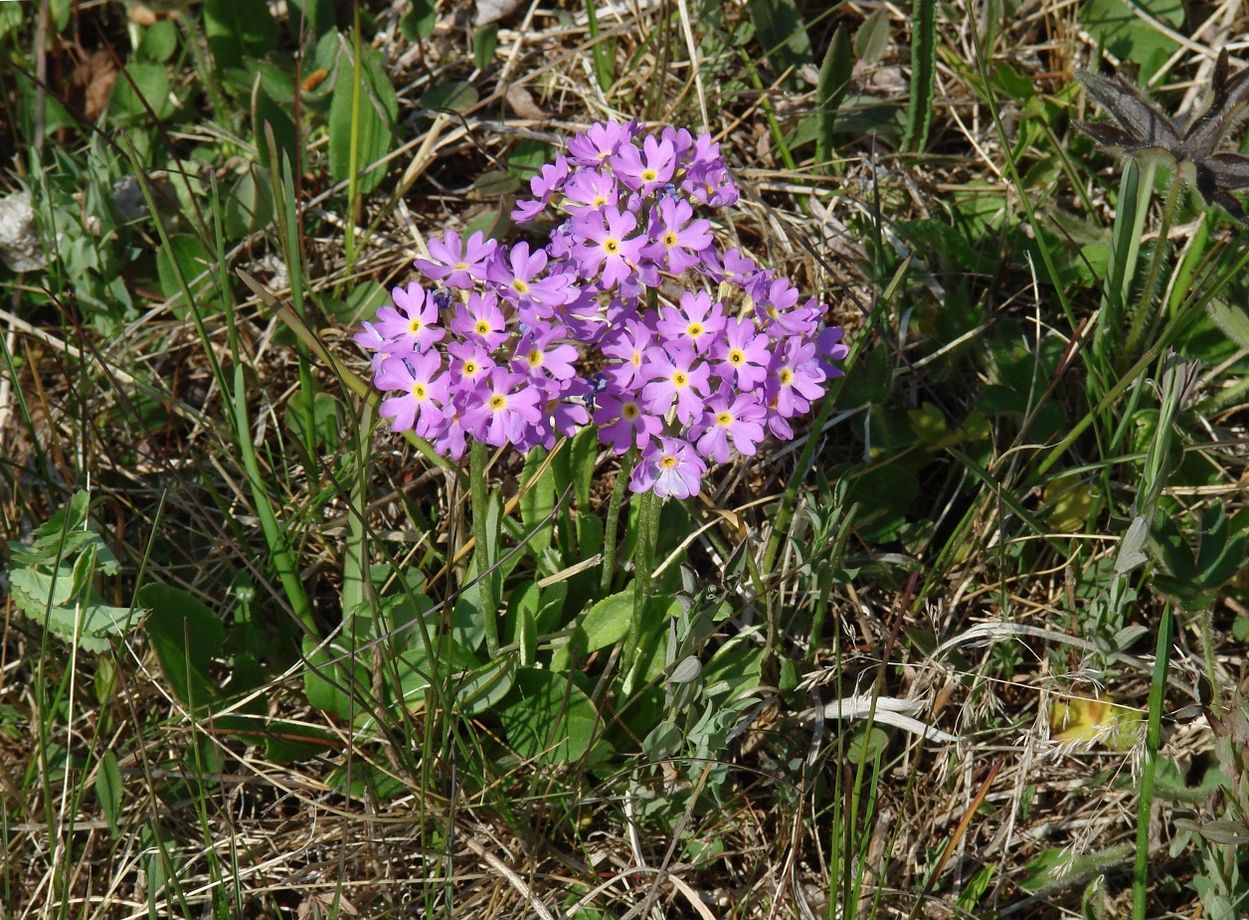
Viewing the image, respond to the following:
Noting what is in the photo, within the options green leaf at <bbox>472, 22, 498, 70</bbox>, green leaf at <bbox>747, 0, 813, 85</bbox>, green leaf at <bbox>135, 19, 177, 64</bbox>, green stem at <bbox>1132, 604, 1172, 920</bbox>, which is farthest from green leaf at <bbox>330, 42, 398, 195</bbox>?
green stem at <bbox>1132, 604, 1172, 920</bbox>

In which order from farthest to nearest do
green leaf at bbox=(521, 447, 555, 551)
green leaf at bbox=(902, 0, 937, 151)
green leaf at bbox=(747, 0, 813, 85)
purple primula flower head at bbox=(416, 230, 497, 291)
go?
green leaf at bbox=(747, 0, 813, 85) < green leaf at bbox=(902, 0, 937, 151) < green leaf at bbox=(521, 447, 555, 551) < purple primula flower head at bbox=(416, 230, 497, 291)

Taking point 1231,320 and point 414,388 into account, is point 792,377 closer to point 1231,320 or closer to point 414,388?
point 414,388

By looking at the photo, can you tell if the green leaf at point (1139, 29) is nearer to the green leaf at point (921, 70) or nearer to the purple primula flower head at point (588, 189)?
the green leaf at point (921, 70)

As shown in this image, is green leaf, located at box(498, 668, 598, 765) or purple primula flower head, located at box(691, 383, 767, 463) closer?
purple primula flower head, located at box(691, 383, 767, 463)

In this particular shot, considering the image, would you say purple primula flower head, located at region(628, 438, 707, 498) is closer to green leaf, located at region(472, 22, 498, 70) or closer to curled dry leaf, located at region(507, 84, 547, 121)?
curled dry leaf, located at region(507, 84, 547, 121)

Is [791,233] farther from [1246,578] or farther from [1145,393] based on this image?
[1246,578]

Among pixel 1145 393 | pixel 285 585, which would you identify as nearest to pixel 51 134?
pixel 285 585

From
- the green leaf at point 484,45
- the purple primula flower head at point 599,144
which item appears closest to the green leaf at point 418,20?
the green leaf at point 484,45

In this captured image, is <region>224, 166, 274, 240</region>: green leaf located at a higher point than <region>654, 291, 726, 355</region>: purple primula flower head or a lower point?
lower
